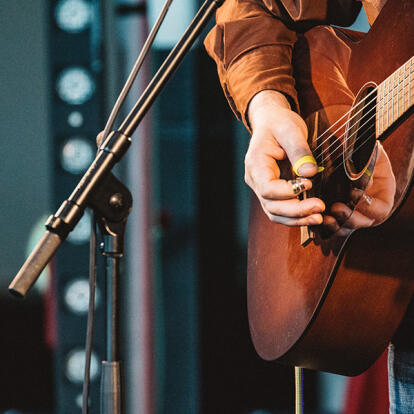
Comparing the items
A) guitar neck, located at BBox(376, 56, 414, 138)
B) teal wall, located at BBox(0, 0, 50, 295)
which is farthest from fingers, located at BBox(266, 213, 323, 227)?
teal wall, located at BBox(0, 0, 50, 295)

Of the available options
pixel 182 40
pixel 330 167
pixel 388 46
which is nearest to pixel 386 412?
pixel 330 167

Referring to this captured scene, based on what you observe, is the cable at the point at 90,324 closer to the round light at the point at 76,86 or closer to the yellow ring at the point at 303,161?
the yellow ring at the point at 303,161

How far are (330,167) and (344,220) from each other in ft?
0.40

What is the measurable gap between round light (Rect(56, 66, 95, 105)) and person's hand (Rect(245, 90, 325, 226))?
5.27ft

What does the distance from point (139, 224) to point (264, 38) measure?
1.72 metres

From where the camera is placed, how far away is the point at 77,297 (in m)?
2.52

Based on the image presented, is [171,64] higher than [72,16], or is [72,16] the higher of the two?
[72,16]

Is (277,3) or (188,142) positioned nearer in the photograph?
(277,3)

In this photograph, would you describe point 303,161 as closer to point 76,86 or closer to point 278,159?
point 278,159

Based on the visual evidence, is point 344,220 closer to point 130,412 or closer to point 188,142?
point 130,412

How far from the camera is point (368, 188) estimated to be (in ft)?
2.78

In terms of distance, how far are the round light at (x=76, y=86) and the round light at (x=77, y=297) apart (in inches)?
31.8

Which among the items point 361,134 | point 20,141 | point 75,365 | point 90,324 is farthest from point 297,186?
point 20,141

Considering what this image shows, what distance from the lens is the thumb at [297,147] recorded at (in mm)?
890
